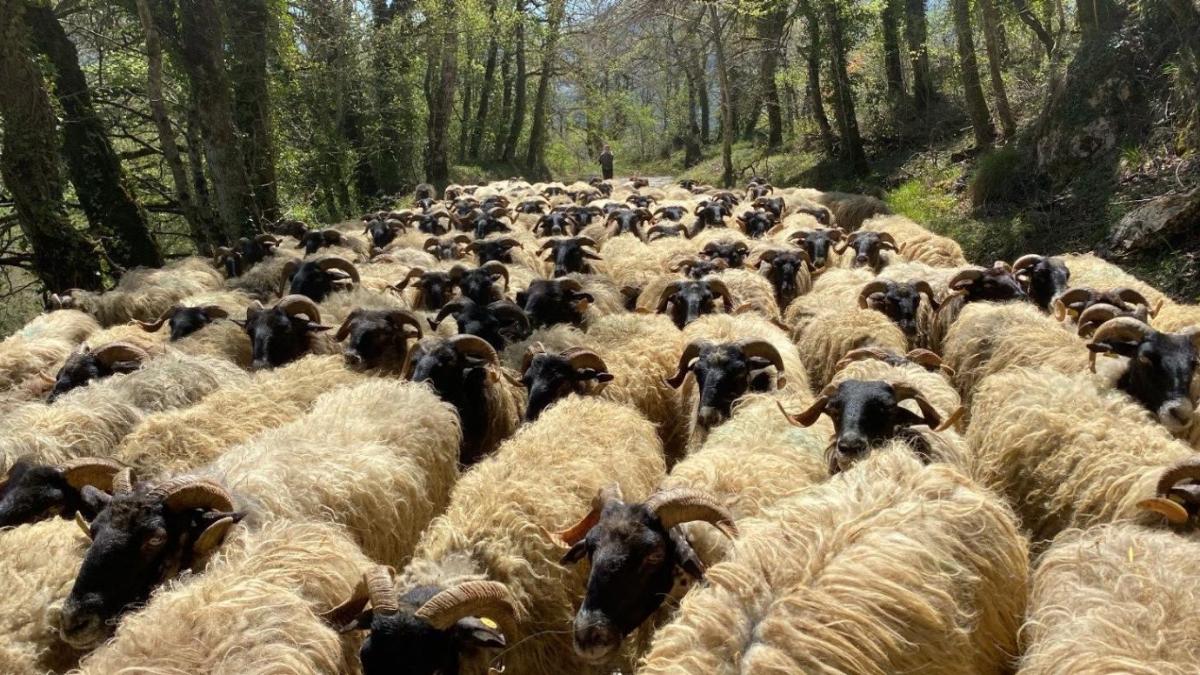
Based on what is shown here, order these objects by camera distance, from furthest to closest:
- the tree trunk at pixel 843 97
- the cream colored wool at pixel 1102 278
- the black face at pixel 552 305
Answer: the tree trunk at pixel 843 97
the black face at pixel 552 305
the cream colored wool at pixel 1102 278

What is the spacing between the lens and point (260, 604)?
3381mm

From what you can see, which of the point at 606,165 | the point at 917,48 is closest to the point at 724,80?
the point at 917,48

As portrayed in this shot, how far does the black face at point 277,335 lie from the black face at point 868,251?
7496mm

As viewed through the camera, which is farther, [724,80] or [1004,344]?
[724,80]

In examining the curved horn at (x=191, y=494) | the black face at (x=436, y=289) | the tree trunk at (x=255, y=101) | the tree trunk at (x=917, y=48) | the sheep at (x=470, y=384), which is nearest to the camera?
the curved horn at (x=191, y=494)

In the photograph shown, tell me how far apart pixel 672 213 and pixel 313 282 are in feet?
30.8

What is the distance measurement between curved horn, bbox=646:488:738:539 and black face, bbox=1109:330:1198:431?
312 cm

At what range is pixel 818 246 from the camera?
12.5m

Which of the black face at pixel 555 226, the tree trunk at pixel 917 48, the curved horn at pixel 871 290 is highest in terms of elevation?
the tree trunk at pixel 917 48

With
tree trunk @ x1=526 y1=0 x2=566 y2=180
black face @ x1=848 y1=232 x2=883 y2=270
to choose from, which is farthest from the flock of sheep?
tree trunk @ x1=526 y1=0 x2=566 y2=180

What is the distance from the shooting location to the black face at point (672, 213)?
56.5 ft

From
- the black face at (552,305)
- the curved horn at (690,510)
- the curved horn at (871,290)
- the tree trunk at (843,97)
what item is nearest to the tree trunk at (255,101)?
the black face at (552,305)

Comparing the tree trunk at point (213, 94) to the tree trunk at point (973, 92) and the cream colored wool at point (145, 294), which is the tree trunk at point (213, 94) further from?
the tree trunk at point (973, 92)

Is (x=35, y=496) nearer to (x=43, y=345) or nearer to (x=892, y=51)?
(x=43, y=345)
